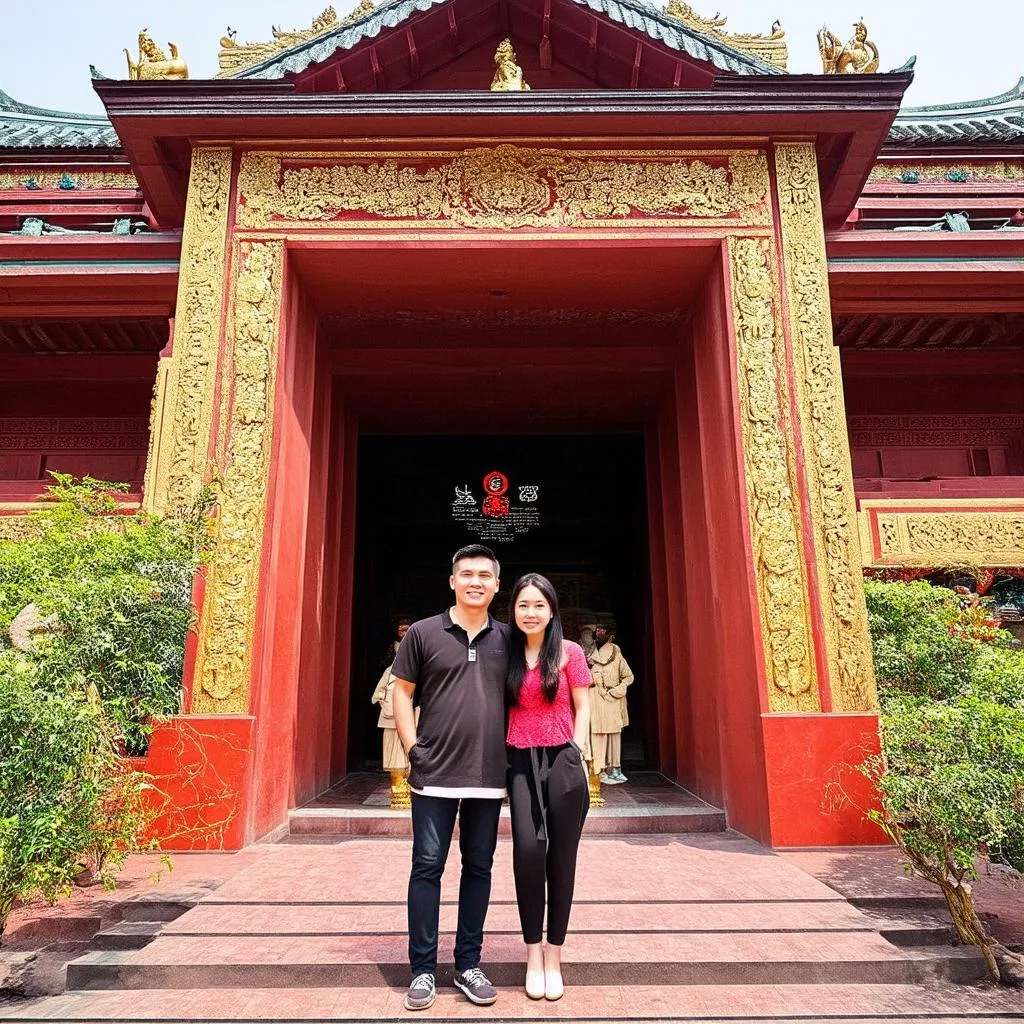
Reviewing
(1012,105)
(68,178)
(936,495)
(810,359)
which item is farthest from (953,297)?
(68,178)

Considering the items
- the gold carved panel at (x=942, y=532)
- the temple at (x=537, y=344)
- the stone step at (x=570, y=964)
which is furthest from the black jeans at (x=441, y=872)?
the gold carved panel at (x=942, y=532)

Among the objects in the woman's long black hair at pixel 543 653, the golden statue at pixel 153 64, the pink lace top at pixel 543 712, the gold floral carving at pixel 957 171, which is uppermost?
the gold floral carving at pixel 957 171

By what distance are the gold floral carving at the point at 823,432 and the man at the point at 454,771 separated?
3640mm

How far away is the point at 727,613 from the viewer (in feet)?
20.2

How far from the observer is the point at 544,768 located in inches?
101

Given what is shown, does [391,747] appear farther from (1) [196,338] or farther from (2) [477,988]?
(2) [477,988]

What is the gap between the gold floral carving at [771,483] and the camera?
5453 millimetres

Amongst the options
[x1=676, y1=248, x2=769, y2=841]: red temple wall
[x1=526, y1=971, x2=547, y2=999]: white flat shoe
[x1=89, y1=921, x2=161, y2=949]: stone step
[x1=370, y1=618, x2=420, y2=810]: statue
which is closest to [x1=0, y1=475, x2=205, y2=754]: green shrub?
[x1=89, y1=921, x2=161, y2=949]: stone step

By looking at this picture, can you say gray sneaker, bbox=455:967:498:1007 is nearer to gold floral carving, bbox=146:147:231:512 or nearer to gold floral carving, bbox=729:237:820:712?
gold floral carving, bbox=729:237:820:712

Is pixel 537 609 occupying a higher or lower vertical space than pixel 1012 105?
lower

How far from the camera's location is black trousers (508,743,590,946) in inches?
99.4

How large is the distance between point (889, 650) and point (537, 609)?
4016 mm

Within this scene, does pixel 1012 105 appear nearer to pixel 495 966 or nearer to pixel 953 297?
pixel 953 297

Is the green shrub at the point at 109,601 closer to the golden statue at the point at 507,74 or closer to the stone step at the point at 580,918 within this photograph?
the stone step at the point at 580,918
